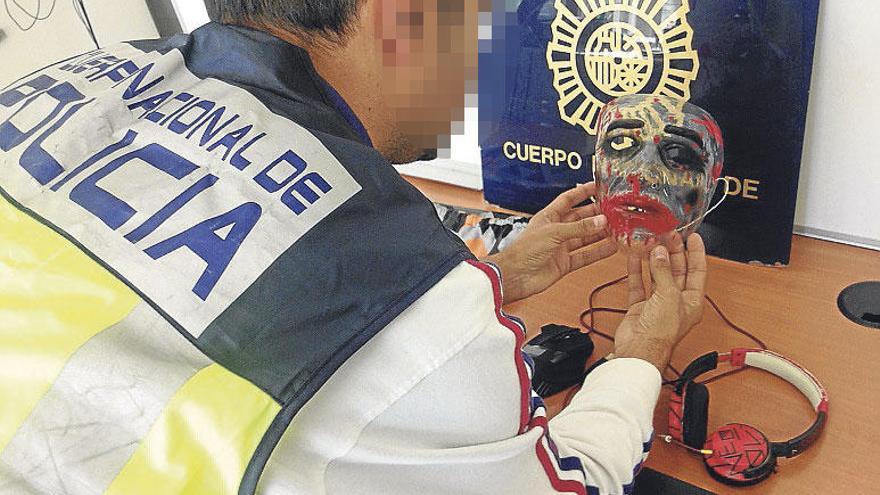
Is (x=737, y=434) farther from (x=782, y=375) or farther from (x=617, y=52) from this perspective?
(x=617, y=52)

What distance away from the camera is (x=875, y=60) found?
2.93 ft

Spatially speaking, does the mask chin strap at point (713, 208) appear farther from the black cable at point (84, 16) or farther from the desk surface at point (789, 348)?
the black cable at point (84, 16)

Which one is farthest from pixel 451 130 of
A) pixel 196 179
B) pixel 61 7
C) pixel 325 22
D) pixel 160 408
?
pixel 61 7

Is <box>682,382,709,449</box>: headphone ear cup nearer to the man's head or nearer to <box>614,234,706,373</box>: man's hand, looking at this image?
<box>614,234,706,373</box>: man's hand

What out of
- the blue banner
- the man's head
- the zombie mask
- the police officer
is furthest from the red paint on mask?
the police officer

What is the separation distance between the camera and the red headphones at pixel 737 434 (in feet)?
2.40

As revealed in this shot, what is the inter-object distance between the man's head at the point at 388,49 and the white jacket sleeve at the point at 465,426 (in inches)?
10.6

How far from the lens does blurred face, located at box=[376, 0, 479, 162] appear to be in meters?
0.72

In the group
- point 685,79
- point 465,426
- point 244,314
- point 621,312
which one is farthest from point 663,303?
point 244,314

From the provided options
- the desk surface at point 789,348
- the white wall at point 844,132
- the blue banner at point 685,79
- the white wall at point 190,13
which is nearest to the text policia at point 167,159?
the blue banner at point 685,79

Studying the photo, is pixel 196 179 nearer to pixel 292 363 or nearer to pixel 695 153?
pixel 292 363

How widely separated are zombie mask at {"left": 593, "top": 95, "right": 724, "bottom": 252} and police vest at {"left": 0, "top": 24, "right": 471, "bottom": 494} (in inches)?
16.4

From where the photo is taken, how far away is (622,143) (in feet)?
3.07

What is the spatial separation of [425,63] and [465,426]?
1.18 ft
